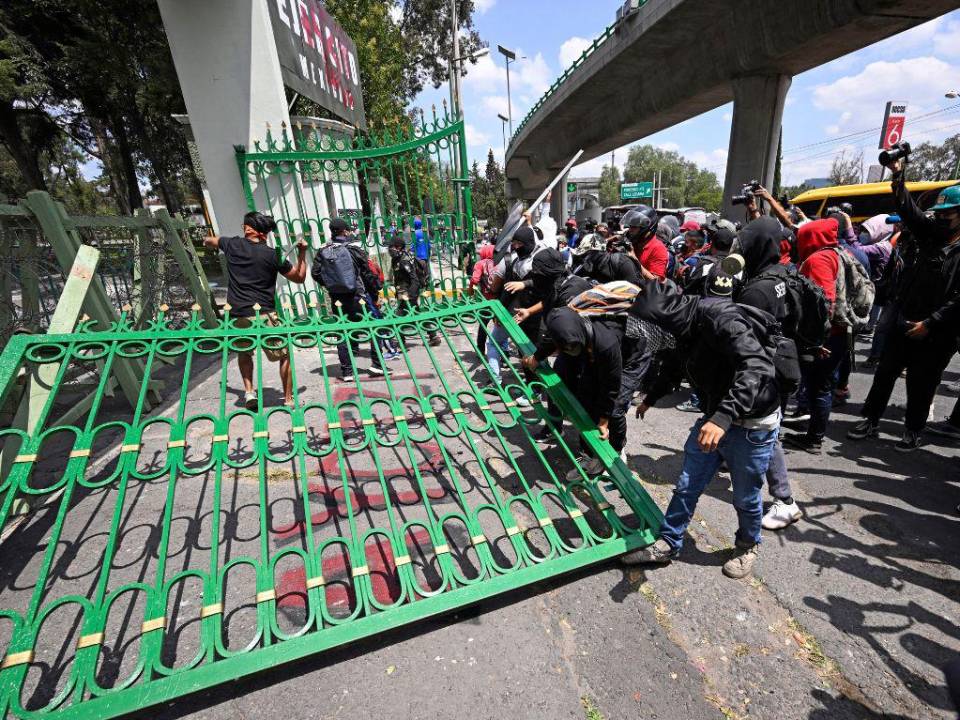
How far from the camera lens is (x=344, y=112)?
9242 millimetres

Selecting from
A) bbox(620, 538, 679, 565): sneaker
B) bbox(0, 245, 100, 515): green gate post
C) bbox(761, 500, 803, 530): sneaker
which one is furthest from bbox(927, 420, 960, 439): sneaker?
bbox(0, 245, 100, 515): green gate post

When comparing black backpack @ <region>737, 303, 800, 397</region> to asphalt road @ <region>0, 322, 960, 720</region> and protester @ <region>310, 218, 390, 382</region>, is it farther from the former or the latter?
protester @ <region>310, 218, 390, 382</region>

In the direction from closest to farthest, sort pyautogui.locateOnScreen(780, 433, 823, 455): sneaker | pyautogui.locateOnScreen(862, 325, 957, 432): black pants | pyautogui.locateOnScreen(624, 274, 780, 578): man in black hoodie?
1. pyautogui.locateOnScreen(624, 274, 780, 578): man in black hoodie
2. pyautogui.locateOnScreen(862, 325, 957, 432): black pants
3. pyautogui.locateOnScreen(780, 433, 823, 455): sneaker

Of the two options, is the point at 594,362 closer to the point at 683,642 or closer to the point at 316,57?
the point at 683,642

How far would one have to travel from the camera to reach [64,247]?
3.75m

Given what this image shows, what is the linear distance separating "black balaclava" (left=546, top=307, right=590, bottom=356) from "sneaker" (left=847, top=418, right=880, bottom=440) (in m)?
2.93

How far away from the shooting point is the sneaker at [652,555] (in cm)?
248

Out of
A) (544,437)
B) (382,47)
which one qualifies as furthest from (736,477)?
(382,47)

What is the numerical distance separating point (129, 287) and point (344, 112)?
20.0 feet

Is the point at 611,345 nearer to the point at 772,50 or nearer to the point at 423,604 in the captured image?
the point at 423,604

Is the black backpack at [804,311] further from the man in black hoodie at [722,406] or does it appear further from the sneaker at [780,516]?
the sneaker at [780,516]

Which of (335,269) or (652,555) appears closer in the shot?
(652,555)

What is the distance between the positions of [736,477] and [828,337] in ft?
6.89

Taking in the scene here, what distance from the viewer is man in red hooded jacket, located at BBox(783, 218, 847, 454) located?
3457 millimetres
